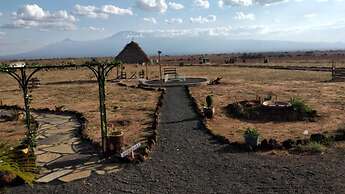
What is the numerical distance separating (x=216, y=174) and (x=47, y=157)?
174 inches

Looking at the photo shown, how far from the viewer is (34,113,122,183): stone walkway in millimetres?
8414

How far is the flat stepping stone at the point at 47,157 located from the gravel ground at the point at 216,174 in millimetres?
1551

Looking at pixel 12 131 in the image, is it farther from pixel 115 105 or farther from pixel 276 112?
pixel 276 112

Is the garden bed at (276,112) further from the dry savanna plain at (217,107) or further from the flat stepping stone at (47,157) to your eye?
the flat stepping stone at (47,157)

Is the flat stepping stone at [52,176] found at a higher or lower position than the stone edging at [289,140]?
lower

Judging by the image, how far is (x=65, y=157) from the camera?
31.4 ft

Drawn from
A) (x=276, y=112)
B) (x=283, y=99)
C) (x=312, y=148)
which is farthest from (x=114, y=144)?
(x=283, y=99)

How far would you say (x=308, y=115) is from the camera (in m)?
13.9

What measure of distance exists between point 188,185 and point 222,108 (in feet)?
28.8

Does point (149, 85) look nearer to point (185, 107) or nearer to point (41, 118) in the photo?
point (185, 107)

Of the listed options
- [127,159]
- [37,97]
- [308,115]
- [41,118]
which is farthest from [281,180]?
[37,97]

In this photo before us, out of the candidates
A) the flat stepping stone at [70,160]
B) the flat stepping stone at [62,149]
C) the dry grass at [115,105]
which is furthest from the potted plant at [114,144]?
the dry grass at [115,105]

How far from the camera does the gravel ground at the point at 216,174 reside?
746cm

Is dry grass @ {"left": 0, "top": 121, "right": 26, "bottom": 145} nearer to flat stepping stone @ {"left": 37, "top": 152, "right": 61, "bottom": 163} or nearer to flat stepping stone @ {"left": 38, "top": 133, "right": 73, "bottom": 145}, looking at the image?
flat stepping stone @ {"left": 38, "top": 133, "right": 73, "bottom": 145}
